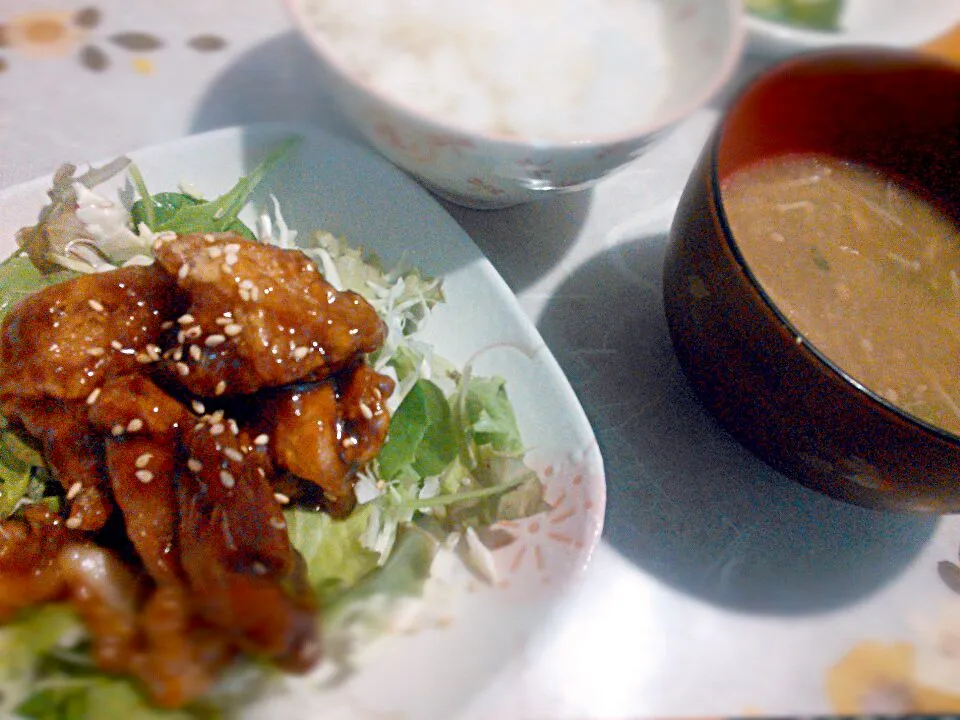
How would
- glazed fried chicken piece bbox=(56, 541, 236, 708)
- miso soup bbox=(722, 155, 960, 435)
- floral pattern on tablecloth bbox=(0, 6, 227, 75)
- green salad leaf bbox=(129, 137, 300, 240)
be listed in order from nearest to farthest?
1. glazed fried chicken piece bbox=(56, 541, 236, 708)
2. miso soup bbox=(722, 155, 960, 435)
3. green salad leaf bbox=(129, 137, 300, 240)
4. floral pattern on tablecloth bbox=(0, 6, 227, 75)

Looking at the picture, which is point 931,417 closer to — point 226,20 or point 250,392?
point 250,392

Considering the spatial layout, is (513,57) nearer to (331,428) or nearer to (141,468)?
(331,428)

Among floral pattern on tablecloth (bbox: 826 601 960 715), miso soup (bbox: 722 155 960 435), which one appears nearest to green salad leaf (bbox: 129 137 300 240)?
miso soup (bbox: 722 155 960 435)

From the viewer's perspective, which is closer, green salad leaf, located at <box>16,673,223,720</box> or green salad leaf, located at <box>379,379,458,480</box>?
green salad leaf, located at <box>16,673,223,720</box>

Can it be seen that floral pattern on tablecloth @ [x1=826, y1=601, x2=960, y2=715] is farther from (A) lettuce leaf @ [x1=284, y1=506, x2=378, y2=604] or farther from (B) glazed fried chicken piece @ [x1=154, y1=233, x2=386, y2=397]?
(B) glazed fried chicken piece @ [x1=154, y1=233, x2=386, y2=397]

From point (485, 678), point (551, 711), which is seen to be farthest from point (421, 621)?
point (551, 711)

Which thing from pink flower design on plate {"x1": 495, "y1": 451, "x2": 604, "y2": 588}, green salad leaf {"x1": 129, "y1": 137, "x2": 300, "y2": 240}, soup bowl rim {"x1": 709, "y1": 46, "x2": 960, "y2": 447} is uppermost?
soup bowl rim {"x1": 709, "y1": 46, "x2": 960, "y2": 447}

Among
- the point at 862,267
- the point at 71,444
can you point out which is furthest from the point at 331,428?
the point at 862,267
